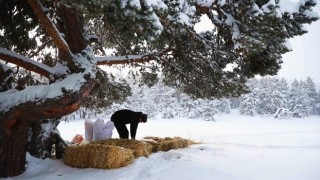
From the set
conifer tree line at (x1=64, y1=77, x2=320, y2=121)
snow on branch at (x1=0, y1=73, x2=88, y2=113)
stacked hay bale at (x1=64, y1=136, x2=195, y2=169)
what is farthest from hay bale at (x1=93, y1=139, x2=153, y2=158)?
conifer tree line at (x1=64, y1=77, x2=320, y2=121)

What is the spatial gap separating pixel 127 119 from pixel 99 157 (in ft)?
8.36

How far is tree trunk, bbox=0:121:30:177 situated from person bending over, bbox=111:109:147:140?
3016 mm

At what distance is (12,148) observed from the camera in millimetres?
6176

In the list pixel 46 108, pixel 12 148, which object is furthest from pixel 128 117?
pixel 46 108

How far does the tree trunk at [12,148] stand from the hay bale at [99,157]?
1008mm

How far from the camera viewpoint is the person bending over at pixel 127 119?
8.71 meters

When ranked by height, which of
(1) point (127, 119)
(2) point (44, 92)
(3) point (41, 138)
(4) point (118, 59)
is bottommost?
(3) point (41, 138)

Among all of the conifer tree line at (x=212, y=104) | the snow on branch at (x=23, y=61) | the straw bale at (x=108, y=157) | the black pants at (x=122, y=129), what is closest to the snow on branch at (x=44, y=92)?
the snow on branch at (x=23, y=61)

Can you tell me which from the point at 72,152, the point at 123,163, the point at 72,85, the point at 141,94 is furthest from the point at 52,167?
the point at 141,94


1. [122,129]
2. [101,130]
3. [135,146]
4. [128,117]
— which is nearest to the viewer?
[135,146]

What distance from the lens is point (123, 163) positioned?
20.6 ft

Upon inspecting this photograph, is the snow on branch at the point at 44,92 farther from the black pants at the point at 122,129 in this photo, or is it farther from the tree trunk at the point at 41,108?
the black pants at the point at 122,129

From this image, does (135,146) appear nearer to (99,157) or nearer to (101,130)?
(99,157)

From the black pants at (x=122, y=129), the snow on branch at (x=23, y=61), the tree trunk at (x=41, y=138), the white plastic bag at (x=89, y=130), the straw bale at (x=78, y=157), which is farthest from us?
the white plastic bag at (x=89, y=130)
